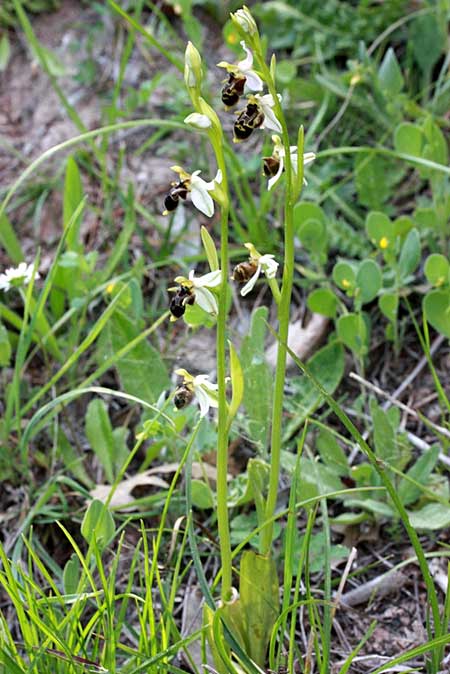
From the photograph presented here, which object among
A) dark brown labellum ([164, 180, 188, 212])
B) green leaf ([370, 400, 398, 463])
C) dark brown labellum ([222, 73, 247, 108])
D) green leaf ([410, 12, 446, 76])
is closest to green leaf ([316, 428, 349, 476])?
green leaf ([370, 400, 398, 463])

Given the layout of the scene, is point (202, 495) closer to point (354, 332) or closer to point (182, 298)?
point (354, 332)

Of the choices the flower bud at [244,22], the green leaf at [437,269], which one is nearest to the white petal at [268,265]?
the flower bud at [244,22]

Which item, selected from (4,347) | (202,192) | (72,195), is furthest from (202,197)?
(72,195)

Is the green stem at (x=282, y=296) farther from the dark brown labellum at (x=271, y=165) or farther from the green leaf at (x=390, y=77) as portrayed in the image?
the green leaf at (x=390, y=77)

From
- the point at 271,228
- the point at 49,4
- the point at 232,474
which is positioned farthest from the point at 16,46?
the point at 232,474

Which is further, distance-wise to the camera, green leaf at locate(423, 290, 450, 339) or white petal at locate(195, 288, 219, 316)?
green leaf at locate(423, 290, 450, 339)

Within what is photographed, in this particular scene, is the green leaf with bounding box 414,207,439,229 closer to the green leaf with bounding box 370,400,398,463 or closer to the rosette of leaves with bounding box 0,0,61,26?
the green leaf with bounding box 370,400,398,463

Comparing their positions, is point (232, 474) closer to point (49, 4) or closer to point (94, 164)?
point (94, 164)
